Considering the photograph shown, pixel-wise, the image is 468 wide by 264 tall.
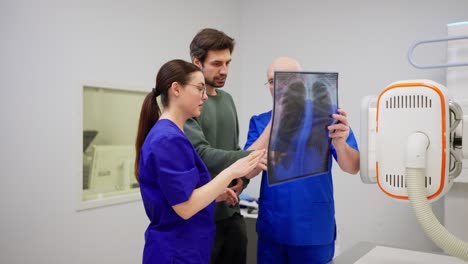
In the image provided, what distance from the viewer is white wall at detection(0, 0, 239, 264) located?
199cm

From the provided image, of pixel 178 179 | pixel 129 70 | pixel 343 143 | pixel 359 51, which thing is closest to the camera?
pixel 178 179

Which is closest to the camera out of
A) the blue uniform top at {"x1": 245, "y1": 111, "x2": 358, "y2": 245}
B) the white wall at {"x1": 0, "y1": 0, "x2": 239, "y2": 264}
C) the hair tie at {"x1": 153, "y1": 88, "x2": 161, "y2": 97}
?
the hair tie at {"x1": 153, "y1": 88, "x2": 161, "y2": 97}

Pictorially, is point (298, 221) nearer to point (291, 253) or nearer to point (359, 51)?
point (291, 253)

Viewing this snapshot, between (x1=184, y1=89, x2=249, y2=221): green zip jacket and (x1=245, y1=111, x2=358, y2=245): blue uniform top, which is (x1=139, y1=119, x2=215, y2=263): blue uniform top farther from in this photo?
(x1=245, y1=111, x2=358, y2=245): blue uniform top

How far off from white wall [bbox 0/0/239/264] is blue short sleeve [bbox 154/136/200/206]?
1198 mm

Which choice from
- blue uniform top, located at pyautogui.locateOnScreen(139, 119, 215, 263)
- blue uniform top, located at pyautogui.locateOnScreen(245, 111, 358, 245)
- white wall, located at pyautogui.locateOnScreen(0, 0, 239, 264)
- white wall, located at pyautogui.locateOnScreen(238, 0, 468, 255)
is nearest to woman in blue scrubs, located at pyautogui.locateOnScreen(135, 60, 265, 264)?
blue uniform top, located at pyautogui.locateOnScreen(139, 119, 215, 263)

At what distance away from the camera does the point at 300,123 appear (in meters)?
1.17

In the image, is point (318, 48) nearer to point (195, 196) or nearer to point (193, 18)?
point (193, 18)

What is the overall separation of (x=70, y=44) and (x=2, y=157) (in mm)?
698

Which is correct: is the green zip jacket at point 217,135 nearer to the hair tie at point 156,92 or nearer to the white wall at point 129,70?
the hair tie at point 156,92

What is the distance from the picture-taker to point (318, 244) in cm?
156

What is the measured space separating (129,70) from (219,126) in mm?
1154

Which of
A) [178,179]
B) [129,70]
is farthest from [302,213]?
[129,70]

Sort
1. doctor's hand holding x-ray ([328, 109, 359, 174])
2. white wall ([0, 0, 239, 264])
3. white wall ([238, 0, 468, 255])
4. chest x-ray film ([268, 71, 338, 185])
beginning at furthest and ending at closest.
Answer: white wall ([238, 0, 468, 255]) → white wall ([0, 0, 239, 264]) → doctor's hand holding x-ray ([328, 109, 359, 174]) → chest x-ray film ([268, 71, 338, 185])
